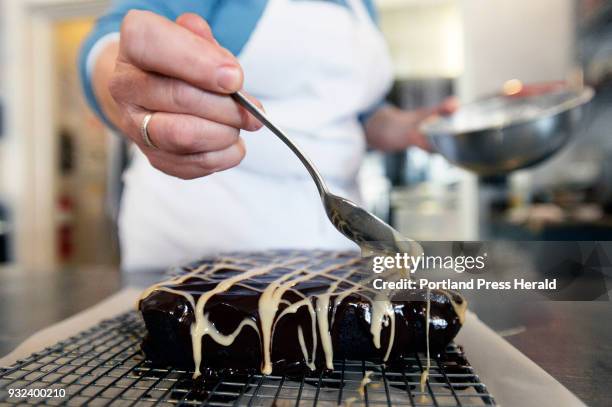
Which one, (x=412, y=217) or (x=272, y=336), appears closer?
(x=272, y=336)

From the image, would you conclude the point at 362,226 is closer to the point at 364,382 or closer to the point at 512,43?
the point at 364,382

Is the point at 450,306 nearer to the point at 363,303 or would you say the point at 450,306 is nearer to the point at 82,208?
the point at 363,303

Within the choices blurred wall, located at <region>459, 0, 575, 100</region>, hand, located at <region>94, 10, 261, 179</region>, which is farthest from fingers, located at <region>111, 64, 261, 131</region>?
blurred wall, located at <region>459, 0, 575, 100</region>

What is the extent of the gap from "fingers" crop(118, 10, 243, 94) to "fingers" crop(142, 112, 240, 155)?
0.12ft

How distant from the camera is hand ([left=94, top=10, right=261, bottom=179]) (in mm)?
395

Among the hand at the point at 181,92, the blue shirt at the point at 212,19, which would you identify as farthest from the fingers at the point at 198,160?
the blue shirt at the point at 212,19

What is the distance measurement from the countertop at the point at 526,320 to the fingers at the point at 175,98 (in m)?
0.31

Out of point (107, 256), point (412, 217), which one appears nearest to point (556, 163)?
point (412, 217)

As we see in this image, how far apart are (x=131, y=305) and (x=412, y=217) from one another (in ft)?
5.64

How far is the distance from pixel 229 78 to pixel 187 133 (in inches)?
2.5

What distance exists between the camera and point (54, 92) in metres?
2.88

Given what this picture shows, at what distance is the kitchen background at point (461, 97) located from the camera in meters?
2.13

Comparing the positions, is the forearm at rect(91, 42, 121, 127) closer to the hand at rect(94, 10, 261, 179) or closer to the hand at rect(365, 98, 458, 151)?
the hand at rect(94, 10, 261, 179)

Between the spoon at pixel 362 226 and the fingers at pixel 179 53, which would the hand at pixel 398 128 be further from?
the fingers at pixel 179 53
